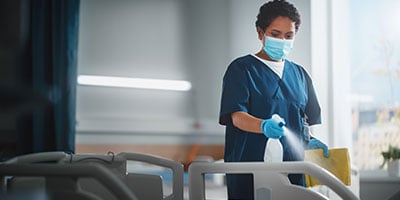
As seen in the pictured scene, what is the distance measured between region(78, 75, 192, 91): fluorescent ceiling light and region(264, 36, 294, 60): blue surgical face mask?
1.12 feet

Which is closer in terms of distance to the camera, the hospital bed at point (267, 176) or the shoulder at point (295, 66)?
the hospital bed at point (267, 176)

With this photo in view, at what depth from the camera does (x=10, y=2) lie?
5.18 feet

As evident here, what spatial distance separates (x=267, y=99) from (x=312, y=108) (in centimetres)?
18

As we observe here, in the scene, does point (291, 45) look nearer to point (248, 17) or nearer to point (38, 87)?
point (248, 17)

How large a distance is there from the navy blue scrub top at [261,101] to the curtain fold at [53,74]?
1.94ft

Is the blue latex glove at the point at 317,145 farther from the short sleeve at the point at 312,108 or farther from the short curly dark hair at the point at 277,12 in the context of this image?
the short curly dark hair at the point at 277,12

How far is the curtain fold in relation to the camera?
1.75 meters

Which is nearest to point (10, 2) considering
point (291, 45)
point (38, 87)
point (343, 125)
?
point (38, 87)

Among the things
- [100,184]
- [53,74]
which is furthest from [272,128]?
[53,74]

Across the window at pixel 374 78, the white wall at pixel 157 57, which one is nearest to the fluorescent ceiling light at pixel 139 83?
the white wall at pixel 157 57

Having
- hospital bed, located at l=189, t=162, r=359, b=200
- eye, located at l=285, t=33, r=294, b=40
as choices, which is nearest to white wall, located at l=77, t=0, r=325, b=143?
eye, located at l=285, t=33, r=294, b=40

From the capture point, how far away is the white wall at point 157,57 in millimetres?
1919

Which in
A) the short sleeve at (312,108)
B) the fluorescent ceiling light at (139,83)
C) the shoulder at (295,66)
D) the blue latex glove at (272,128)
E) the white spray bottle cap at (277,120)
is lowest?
the blue latex glove at (272,128)

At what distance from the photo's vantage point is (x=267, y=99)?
1820mm
